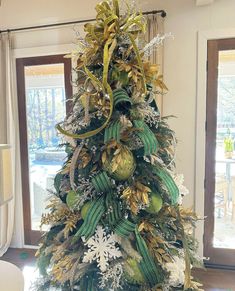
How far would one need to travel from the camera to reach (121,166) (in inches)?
36.1

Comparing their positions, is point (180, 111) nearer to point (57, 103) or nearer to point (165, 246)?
point (57, 103)

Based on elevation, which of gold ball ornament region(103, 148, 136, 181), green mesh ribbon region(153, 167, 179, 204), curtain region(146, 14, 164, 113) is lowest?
green mesh ribbon region(153, 167, 179, 204)

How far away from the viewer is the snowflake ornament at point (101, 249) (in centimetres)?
93

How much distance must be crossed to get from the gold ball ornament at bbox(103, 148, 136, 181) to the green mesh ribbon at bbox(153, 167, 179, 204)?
0.09m

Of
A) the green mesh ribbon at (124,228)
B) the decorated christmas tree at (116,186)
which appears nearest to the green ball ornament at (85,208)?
the decorated christmas tree at (116,186)

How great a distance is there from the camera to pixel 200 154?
2965 mm

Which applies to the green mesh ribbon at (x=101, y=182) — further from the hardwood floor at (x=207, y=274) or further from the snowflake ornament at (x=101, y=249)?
the hardwood floor at (x=207, y=274)

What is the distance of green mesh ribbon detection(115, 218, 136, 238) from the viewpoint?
3.04 ft

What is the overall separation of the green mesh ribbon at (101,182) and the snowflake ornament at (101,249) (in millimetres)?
132

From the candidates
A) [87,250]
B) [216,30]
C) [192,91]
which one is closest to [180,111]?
[192,91]

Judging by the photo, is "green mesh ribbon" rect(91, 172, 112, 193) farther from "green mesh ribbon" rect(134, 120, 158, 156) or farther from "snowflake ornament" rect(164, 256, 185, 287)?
"snowflake ornament" rect(164, 256, 185, 287)

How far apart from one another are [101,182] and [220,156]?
2.33 meters

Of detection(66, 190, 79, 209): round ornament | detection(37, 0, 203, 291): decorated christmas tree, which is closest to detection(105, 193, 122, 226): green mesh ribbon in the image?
detection(37, 0, 203, 291): decorated christmas tree

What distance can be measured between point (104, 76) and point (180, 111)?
2.19 m
